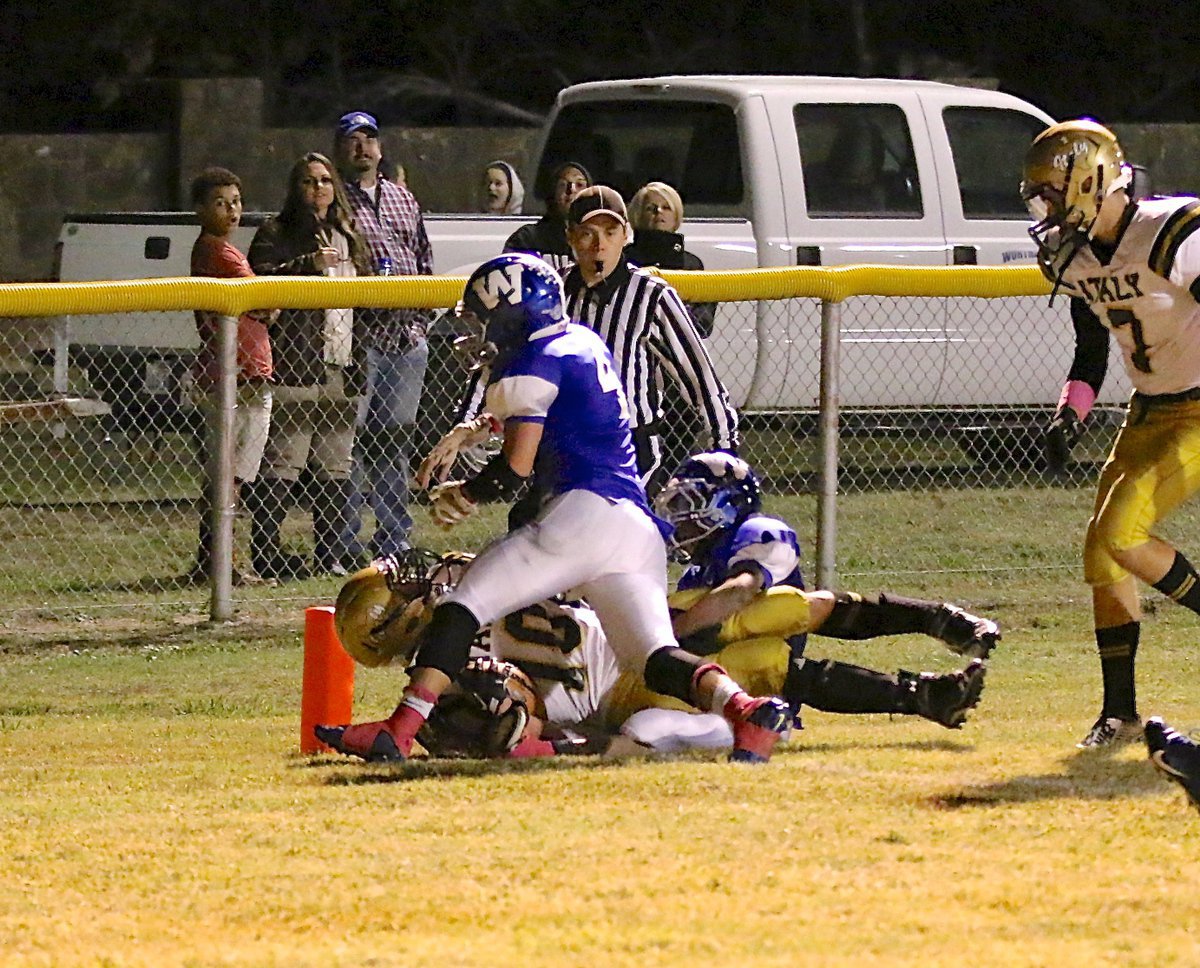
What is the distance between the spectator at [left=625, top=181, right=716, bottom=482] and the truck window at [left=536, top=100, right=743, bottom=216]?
3.34 meters

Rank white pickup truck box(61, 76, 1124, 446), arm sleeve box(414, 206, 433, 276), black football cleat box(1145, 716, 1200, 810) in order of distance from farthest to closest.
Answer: white pickup truck box(61, 76, 1124, 446) < arm sleeve box(414, 206, 433, 276) < black football cleat box(1145, 716, 1200, 810)

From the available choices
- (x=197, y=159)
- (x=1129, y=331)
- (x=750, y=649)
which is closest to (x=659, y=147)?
(x=1129, y=331)

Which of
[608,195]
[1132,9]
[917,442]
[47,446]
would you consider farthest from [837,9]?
[608,195]

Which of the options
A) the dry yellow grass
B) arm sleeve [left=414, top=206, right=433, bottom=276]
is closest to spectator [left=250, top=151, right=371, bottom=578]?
arm sleeve [left=414, top=206, right=433, bottom=276]

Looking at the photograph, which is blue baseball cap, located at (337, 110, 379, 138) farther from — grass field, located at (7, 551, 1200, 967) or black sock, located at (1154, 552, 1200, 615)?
black sock, located at (1154, 552, 1200, 615)

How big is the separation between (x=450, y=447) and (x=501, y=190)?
731 cm

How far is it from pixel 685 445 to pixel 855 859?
5537 millimetres

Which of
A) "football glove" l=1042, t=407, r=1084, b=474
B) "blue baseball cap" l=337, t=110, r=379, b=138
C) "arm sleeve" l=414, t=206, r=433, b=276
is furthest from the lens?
"arm sleeve" l=414, t=206, r=433, b=276

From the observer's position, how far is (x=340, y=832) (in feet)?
20.6

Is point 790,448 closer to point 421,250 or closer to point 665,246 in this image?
point 421,250

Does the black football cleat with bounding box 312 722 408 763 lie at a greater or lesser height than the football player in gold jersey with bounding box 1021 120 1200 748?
lesser

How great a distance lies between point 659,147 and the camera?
15008 millimetres

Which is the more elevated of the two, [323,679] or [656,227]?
[656,227]

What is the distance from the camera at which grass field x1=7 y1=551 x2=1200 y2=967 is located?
523 centimetres
